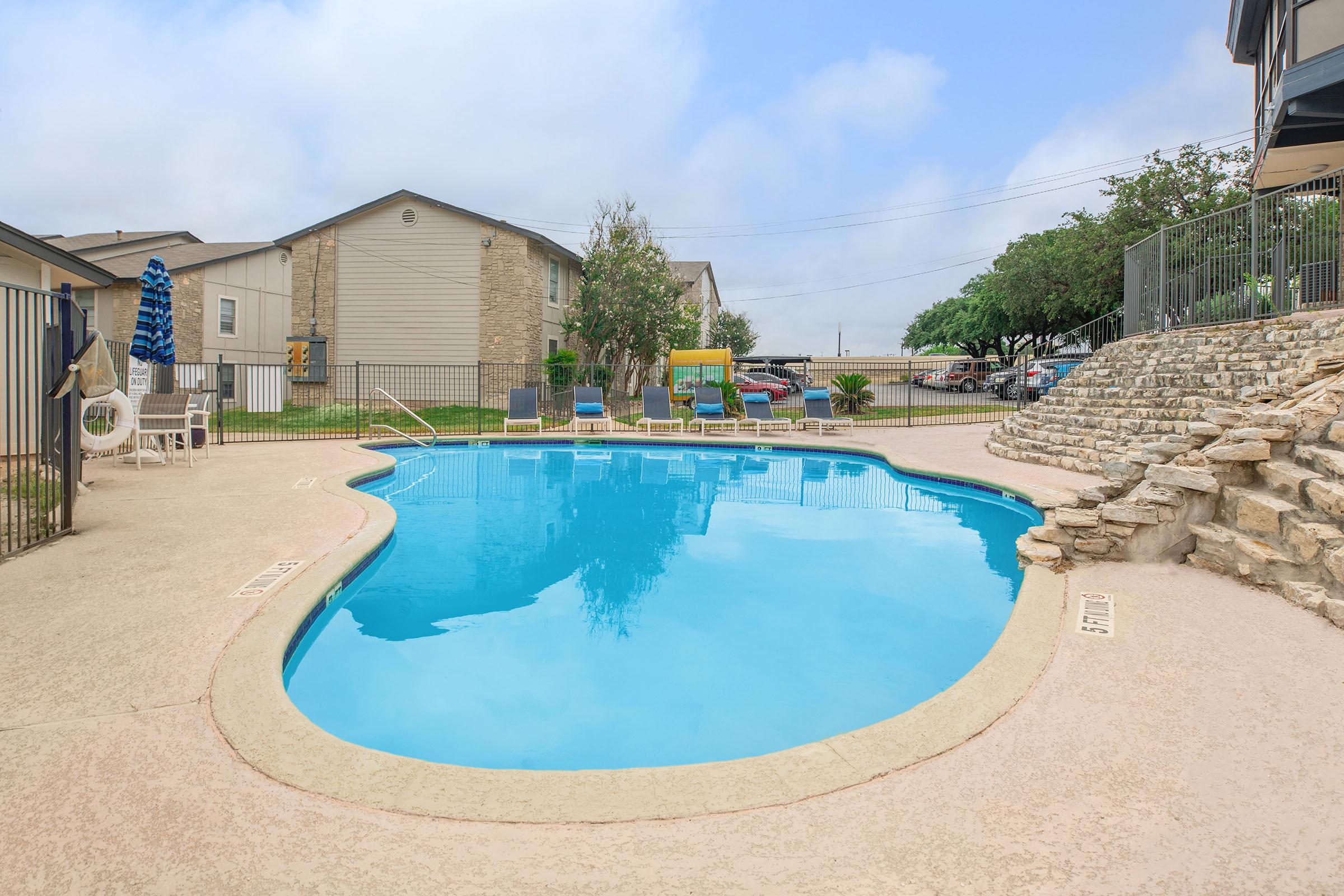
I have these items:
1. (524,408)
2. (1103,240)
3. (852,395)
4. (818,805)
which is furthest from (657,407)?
(1103,240)

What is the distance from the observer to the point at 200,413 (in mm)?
11789

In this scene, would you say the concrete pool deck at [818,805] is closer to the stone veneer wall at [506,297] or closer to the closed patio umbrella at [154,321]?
the closed patio umbrella at [154,321]

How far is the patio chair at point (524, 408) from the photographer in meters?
17.0

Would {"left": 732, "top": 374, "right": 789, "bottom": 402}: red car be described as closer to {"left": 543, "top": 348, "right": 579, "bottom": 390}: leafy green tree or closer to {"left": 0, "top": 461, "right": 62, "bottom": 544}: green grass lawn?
{"left": 543, "top": 348, "right": 579, "bottom": 390}: leafy green tree

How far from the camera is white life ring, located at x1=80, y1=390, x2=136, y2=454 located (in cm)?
913

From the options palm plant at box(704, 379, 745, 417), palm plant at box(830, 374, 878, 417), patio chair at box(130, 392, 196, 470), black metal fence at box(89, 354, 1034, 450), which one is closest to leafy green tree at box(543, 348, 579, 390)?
black metal fence at box(89, 354, 1034, 450)

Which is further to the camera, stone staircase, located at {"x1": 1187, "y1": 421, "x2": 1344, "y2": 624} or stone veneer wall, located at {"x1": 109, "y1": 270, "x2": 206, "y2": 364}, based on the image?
stone veneer wall, located at {"x1": 109, "y1": 270, "x2": 206, "y2": 364}

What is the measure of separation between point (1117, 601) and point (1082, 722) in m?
1.94

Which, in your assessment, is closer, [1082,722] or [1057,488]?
[1082,722]

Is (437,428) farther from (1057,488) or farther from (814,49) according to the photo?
(814,49)

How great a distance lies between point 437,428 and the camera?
17.6m

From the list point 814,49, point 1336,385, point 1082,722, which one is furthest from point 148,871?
point 814,49

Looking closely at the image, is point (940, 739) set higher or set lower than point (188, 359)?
lower

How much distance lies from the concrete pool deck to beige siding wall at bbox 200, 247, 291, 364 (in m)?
21.4
